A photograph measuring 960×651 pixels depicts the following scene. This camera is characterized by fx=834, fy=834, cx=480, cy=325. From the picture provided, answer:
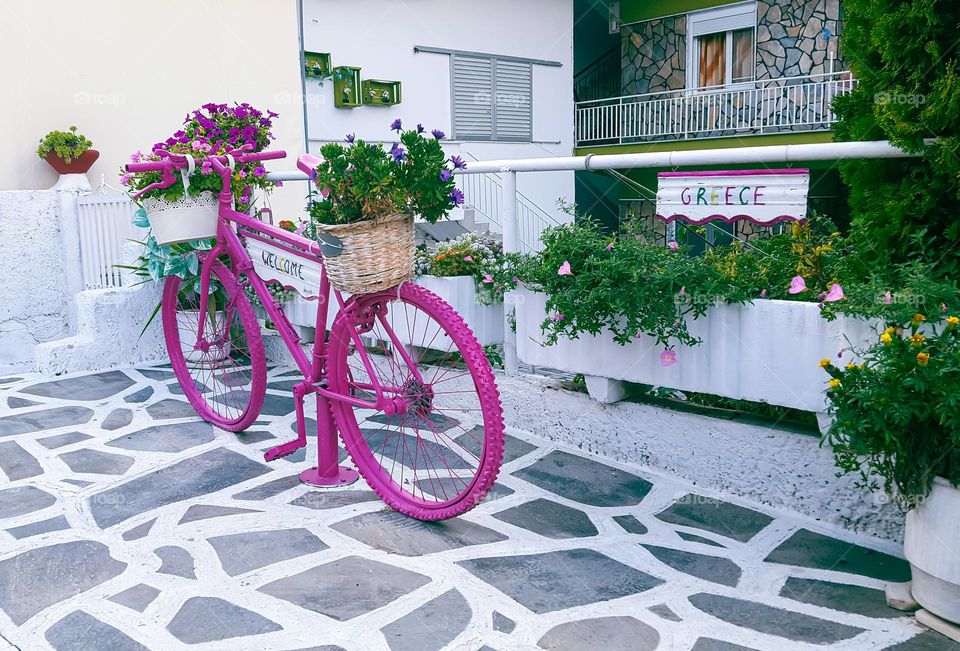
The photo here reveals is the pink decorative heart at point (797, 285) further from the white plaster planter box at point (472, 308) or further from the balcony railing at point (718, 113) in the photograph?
the balcony railing at point (718, 113)

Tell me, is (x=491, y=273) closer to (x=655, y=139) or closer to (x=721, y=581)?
(x=721, y=581)

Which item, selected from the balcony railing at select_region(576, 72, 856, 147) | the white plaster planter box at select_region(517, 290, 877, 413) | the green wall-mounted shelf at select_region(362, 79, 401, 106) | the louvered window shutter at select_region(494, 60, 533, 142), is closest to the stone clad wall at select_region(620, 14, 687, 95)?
the balcony railing at select_region(576, 72, 856, 147)

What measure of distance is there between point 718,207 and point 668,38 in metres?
13.4

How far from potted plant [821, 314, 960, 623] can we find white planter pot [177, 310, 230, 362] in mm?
3270

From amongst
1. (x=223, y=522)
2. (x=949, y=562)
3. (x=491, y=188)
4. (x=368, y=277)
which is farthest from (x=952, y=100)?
(x=491, y=188)

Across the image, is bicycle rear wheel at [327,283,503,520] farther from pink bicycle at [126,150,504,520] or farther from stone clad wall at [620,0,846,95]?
stone clad wall at [620,0,846,95]

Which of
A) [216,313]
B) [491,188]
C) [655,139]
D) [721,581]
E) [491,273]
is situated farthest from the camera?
[655,139]

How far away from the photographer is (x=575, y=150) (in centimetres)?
1608

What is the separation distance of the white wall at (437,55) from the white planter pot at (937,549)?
9786mm

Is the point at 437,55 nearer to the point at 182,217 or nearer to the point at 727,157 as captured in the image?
the point at 182,217

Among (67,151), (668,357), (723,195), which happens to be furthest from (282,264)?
(67,151)

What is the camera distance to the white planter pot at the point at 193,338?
4.68 meters

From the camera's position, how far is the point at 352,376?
401 centimetres

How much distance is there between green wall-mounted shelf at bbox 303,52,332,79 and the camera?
1073cm
